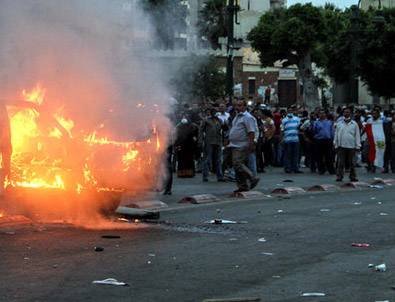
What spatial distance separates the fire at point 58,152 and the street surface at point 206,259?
636 millimetres

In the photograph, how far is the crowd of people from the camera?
55.8 feet

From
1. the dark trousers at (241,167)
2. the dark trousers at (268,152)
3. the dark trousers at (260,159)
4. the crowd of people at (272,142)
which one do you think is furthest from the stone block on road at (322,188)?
the dark trousers at (268,152)

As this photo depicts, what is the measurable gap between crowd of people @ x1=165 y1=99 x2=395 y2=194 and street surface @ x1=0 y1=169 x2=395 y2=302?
11.2 feet

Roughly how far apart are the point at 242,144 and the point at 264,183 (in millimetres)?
3700

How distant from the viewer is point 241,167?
1670cm

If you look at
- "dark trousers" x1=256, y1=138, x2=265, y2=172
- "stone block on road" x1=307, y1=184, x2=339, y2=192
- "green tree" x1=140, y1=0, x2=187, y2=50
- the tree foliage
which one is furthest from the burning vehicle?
the tree foliage

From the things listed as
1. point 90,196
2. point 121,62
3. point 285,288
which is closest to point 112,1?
point 121,62

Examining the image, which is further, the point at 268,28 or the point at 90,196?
the point at 268,28

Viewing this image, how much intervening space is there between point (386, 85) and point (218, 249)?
1918 inches

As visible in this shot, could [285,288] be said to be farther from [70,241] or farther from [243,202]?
[243,202]

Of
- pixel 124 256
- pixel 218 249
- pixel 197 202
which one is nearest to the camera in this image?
pixel 124 256

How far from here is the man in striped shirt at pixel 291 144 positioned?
79.9 ft

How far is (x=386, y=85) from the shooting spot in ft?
187

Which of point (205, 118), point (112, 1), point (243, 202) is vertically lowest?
point (243, 202)
